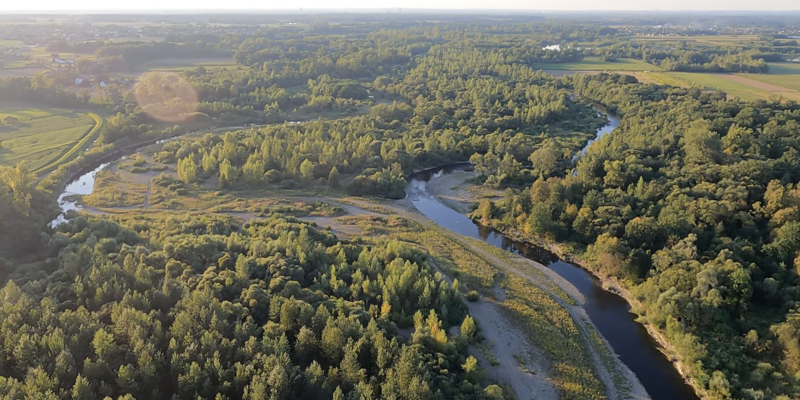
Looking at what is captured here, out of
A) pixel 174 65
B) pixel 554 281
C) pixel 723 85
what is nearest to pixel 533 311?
pixel 554 281

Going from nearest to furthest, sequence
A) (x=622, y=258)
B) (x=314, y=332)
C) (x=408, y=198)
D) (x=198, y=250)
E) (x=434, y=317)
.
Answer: (x=314, y=332), (x=434, y=317), (x=198, y=250), (x=622, y=258), (x=408, y=198)

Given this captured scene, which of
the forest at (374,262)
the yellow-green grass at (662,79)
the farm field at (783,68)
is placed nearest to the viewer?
the forest at (374,262)

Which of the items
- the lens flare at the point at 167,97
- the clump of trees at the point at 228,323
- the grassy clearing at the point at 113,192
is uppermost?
the lens flare at the point at 167,97

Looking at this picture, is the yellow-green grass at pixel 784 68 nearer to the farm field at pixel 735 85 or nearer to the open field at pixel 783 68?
the open field at pixel 783 68

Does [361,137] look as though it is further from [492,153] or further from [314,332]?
[314,332]

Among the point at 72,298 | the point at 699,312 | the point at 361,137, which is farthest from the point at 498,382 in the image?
the point at 361,137

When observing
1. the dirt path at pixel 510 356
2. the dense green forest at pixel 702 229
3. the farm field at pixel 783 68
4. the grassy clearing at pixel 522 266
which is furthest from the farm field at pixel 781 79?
the dirt path at pixel 510 356

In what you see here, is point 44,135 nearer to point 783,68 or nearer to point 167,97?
point 167,97
